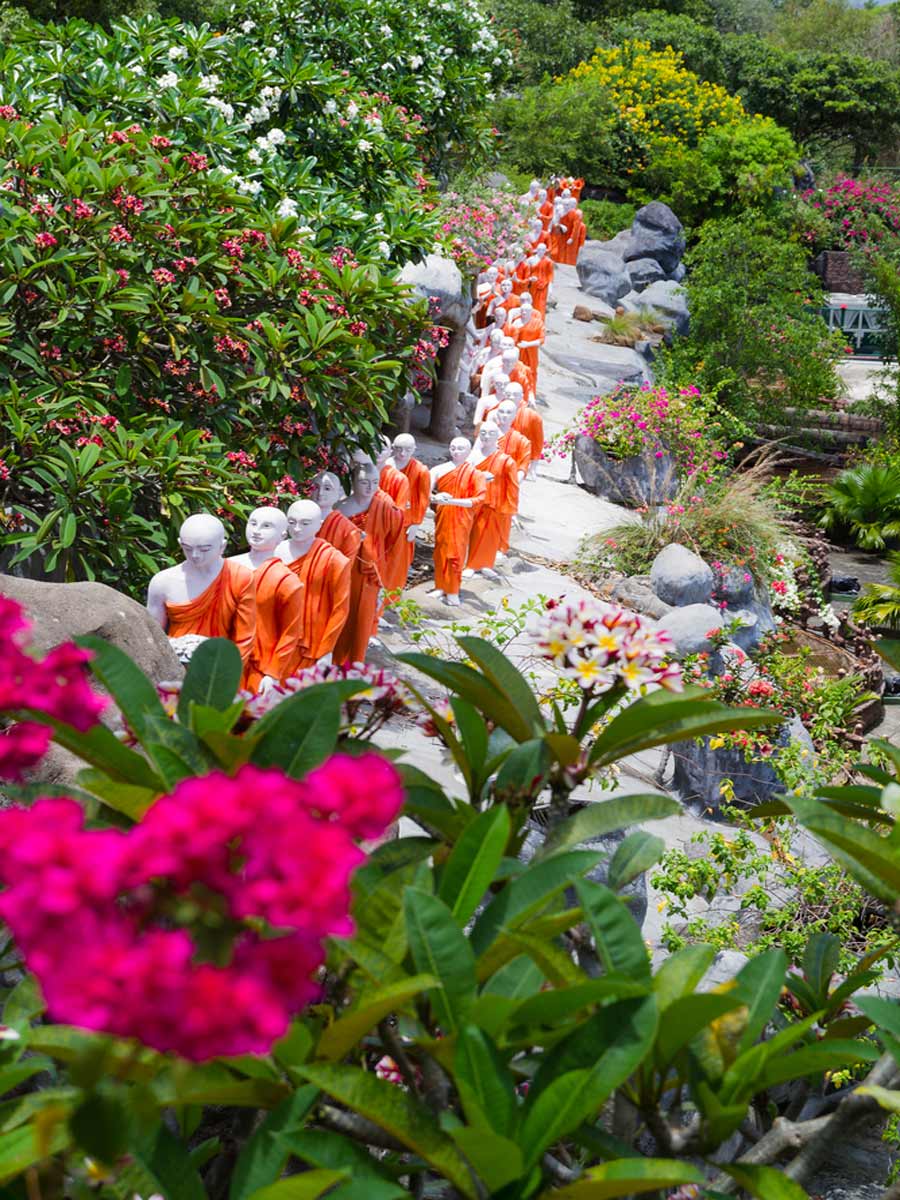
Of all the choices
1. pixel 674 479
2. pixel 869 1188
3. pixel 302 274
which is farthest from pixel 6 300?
pixel 674 479

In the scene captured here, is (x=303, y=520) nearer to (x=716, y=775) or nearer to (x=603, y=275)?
(x=716, y=775)

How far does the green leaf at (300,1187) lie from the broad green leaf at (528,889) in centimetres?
35

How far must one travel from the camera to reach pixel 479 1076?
1381 mm

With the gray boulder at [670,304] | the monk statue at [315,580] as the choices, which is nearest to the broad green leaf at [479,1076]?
the monk statue at [315,580]

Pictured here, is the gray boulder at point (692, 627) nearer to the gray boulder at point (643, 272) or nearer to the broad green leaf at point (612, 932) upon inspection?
the broad green leaf at point (612, 932)

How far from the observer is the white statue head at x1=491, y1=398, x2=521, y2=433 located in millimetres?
11070

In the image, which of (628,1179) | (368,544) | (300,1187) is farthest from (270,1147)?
(368,544)

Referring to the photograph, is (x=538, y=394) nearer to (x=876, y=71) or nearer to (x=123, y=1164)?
(x=123, y=1164)

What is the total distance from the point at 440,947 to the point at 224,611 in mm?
4359

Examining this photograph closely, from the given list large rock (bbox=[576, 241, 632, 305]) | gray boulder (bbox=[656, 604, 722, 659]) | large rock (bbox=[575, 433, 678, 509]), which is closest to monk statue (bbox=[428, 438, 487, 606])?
gray boulder (bbox=[656, 604, 722, 659])

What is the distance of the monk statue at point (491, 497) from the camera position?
10922 millimetres

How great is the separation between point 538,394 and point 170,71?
10.2 meters

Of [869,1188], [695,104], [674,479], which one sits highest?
[695,104]

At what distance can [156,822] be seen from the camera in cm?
96
